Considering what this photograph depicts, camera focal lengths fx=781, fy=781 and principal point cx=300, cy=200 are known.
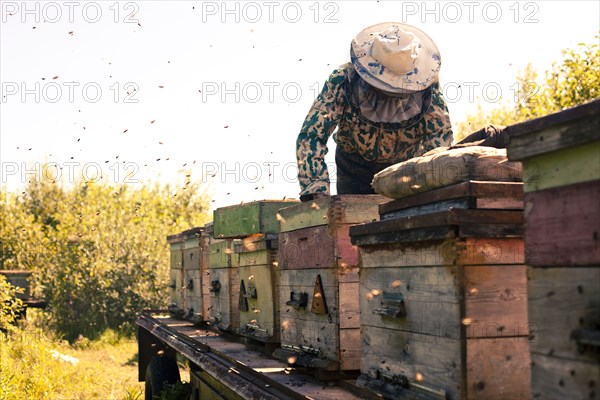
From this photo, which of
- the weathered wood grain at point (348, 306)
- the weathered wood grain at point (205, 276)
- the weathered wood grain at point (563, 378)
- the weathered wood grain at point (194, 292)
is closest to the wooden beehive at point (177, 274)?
the weathered wood grain at point (194, 292)

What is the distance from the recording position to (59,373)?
48.1 feet

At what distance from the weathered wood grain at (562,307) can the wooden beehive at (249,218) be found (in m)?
4.44

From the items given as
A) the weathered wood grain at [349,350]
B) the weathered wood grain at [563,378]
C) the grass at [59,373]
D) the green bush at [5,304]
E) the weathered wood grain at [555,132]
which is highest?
the weathered wood grain at [555,132]

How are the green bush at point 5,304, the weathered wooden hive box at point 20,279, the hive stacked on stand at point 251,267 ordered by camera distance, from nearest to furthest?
the hive stacked on stand at point 251,267, the green bush at point 5,304, the weathered wooden hive box at point 20,279

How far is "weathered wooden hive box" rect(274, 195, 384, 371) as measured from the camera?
5.11 meters

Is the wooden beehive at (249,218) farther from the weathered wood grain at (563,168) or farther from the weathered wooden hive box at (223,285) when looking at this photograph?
the weathered wood grain at (563,168)

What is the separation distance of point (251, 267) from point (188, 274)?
382 centimetres

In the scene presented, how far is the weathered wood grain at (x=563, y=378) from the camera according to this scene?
101 inches

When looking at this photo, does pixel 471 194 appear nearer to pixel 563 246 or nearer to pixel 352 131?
pixel 563 246

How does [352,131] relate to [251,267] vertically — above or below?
above

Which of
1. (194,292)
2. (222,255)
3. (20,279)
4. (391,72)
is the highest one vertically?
(391,72)

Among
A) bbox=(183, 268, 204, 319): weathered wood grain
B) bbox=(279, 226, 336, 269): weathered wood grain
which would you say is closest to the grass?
bbox=(183, 268, 204, 319): weathered wood grain

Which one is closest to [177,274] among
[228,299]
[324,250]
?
[228,299]

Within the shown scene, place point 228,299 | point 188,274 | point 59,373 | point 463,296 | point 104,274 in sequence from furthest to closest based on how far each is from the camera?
point 104,274, point 59,373, point 188,274, point 228,299, point 463,296
